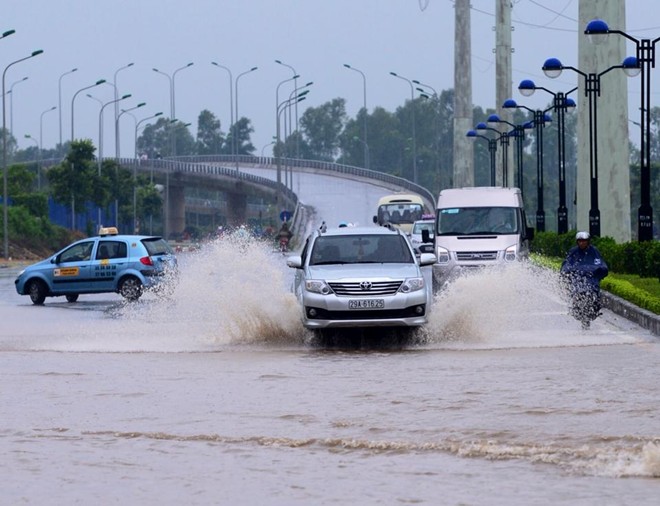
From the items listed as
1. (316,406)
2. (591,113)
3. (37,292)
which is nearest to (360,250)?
(316,406)

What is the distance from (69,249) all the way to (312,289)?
13950 mm

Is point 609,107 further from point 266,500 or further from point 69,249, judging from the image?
point 266,500

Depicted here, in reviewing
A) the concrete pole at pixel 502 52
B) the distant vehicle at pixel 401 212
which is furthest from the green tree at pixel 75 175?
the concrete pole at pixel 502 52

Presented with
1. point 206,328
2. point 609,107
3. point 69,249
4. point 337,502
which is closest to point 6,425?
point 337,502

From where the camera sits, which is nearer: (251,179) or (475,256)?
(475,256)

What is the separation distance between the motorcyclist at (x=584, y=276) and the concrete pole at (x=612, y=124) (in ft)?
58.0

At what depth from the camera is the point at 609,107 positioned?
132 ft

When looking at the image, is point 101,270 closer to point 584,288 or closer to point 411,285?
point 584,288

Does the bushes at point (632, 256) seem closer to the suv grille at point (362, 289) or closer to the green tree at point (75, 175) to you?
the suv grille at point (362, 289)

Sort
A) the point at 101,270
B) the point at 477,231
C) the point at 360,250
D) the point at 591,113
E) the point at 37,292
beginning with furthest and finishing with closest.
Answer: the point at 591,113, the point at 37,292, the point at 101,270, the point at 477,231, the point at 360,250

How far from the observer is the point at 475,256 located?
31.3 meters

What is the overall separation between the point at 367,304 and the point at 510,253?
12.0m

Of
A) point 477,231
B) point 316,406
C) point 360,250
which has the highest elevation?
point 477,231

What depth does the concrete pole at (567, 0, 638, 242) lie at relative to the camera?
3981 centimetres
